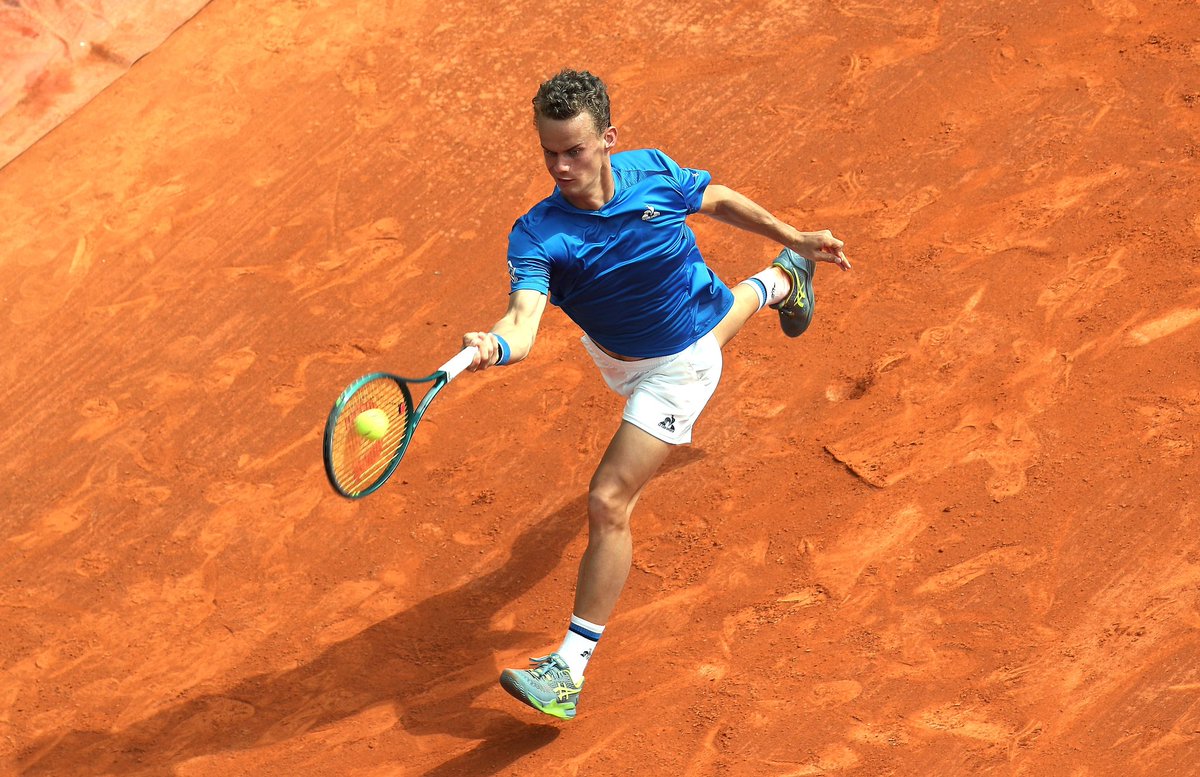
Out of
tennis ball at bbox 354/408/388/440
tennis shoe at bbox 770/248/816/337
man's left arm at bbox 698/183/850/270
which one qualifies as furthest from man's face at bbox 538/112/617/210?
tennis shoe at bbox 770/248/816/337

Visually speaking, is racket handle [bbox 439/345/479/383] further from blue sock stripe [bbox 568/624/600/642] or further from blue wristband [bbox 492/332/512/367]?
blue sock stripe [bbox 568/624/600/642]

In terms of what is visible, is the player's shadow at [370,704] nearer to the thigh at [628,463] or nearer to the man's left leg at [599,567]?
the man's left leg at [599,567]

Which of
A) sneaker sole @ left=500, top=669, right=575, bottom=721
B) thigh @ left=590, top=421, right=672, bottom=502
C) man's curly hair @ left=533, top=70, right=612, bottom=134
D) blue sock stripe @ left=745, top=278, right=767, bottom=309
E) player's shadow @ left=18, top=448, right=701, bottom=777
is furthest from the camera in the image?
blue sock stripe @ left=745, top=278, right=767, bottom=309

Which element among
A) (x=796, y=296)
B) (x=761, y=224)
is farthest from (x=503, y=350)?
(x=796, y=296)

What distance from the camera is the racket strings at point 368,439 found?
4.45 m

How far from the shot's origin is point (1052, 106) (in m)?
8.09

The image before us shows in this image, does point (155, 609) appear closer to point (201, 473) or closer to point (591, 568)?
point (201, 473)

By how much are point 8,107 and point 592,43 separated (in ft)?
13.5

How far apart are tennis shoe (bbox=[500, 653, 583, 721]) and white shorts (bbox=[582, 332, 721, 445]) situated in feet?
3.38

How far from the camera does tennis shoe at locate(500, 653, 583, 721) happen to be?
497cm

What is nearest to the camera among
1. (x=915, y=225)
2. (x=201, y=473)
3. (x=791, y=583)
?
(x=791, y=583)

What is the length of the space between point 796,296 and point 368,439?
274 centimetres

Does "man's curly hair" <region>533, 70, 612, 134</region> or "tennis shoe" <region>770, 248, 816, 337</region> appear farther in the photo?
"tennis shoe" <region>770, 248, 816, 337</region>

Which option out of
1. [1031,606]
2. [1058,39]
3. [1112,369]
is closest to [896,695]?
[1031,606]
